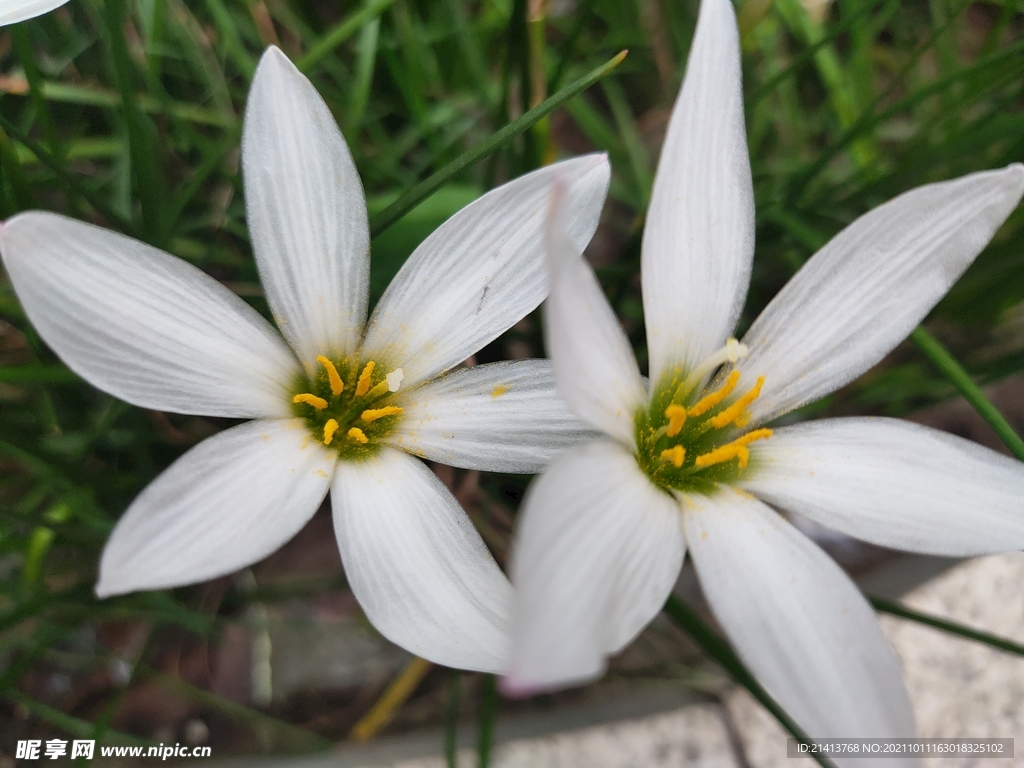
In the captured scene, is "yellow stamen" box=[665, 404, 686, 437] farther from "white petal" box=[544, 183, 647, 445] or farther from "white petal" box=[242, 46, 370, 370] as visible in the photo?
"white petal" box=[242, 46, 370, 370]

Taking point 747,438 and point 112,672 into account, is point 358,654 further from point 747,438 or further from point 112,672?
point 747,438

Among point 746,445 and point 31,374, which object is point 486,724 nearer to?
point 746,445

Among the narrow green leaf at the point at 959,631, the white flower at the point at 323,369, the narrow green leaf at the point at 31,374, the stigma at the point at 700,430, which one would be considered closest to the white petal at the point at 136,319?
the white flower at the point at 323,369

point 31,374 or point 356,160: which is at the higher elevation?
point 356,160

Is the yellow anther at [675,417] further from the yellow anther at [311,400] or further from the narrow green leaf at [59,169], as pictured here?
the narrow green leaf at [59,169]

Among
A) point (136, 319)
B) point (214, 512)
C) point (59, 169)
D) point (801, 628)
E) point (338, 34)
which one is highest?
point (338, 34)

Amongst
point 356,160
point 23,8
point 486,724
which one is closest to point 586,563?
point 486,724
